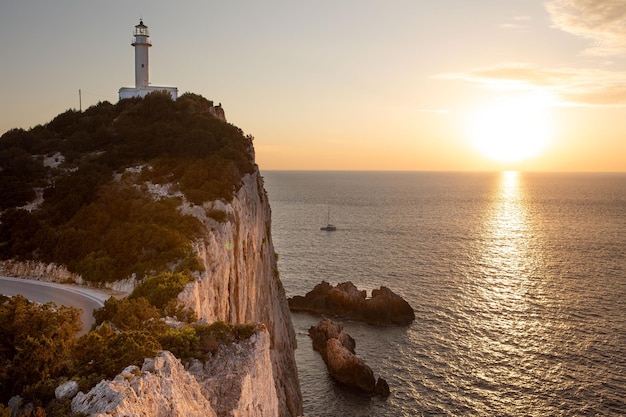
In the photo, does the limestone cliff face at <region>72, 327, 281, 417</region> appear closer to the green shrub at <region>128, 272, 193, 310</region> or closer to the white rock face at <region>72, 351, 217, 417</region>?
the white rock face at <region>72, 351, 217, 417</region>

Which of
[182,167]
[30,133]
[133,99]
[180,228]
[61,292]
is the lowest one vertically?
[61,292]

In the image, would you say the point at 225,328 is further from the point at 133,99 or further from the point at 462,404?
the point at 133,99

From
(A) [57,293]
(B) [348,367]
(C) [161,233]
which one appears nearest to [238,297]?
(C) [161,233]

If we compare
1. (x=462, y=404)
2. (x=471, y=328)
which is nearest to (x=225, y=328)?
(x=462, y=404)

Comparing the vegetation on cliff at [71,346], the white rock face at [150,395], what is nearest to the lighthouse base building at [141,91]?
the vegetation on cliff at [71,346]

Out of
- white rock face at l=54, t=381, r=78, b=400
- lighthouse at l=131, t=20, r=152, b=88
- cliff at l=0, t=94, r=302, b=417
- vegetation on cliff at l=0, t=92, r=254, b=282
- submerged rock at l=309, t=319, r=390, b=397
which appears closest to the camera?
white rock face at l=54, t=381, r=78, b=400

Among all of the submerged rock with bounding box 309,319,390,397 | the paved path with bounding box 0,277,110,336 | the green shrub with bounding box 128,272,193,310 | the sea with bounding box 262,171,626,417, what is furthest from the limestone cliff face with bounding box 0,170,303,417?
the sea with bounding box 262,171,626,417

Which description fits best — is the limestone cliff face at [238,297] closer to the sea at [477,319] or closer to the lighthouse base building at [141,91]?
the sea at [477,319]
